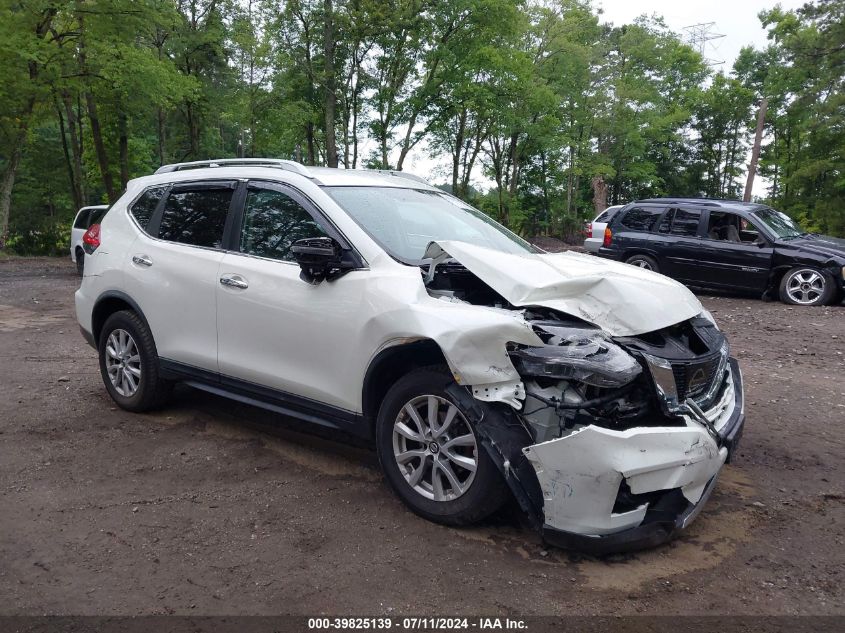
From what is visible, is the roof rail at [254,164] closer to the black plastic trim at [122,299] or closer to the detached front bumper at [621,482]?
the black plastic trim at [122,299]

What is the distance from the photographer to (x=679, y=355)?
3.21m

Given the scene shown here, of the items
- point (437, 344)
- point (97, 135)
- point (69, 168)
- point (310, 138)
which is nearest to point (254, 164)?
point (437, 344)

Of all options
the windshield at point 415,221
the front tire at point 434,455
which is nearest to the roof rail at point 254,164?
the windshield at point 415,221

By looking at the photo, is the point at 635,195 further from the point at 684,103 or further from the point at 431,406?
the point at 431,406

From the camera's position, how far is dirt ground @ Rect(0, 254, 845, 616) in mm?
2779

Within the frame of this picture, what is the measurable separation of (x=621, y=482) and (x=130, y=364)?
3.87m

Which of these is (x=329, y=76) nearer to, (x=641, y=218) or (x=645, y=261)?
(x=641, y=218)

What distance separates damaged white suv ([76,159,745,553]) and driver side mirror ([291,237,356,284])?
0.04 ft

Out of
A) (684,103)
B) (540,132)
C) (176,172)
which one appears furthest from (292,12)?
(684,103)

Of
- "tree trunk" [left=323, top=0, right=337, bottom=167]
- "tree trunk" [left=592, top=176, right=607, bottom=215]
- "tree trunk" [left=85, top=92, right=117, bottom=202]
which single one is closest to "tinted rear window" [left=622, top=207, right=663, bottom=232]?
"tree trunk" [left=323, top=0, right=337, bottom=167]

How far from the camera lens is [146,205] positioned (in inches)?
203

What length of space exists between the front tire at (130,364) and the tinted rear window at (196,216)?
752 mm

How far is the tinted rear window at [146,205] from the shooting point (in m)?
5.07

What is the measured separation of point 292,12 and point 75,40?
24.8ft
